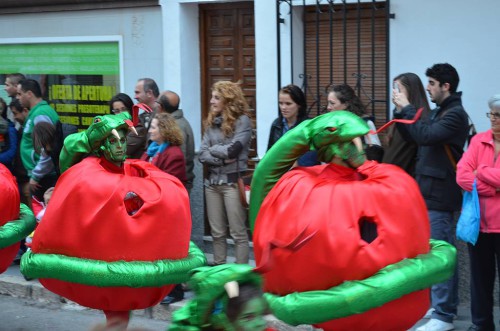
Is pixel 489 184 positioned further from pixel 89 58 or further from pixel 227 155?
pixel 89 58

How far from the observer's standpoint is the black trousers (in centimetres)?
722

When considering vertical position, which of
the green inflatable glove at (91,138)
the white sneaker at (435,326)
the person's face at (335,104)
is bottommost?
the white sneaker at (435,326)

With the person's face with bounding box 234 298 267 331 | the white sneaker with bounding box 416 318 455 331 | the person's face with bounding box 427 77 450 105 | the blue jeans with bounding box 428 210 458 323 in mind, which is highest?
the person's face with bounding box 427 77 450 105

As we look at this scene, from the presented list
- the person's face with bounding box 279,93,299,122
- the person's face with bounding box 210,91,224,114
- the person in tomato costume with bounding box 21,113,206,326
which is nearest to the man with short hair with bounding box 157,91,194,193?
the person's face with bounding box 210,91,224,114

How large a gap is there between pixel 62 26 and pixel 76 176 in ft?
20.9

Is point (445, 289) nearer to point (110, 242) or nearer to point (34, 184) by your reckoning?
point (110, 242)

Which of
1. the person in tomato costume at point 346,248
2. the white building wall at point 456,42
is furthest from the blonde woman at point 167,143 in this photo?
the person in tomato costume at point 346,248

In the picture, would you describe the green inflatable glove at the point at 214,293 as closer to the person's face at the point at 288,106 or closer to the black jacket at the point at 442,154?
the black jacket at the point at 442,154

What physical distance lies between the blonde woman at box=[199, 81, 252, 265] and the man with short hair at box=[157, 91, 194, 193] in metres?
0.24

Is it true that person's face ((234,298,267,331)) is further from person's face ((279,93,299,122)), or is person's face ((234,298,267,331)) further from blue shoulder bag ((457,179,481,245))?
person's face ((279,93,299,122))

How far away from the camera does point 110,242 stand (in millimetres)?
5652

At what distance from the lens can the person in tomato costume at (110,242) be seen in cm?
564

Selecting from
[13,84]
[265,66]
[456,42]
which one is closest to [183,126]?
[265,66]

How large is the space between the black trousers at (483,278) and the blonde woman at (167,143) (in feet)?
8.82
